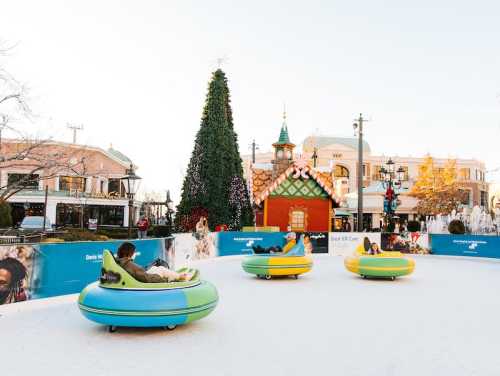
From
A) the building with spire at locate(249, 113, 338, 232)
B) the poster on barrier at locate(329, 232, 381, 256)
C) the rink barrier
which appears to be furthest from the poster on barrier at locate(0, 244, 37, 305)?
the building with spire at locate(249, 113, 338, 232)

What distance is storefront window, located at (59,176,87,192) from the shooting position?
150ft

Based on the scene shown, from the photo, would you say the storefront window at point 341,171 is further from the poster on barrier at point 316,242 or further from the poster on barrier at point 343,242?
the poster on barrier at point 316,242

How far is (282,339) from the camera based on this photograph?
715 centimetres

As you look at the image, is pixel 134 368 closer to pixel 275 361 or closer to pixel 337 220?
pixel 275 361

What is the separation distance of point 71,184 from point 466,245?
36.1 m

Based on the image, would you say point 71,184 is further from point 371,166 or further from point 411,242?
point 371,166

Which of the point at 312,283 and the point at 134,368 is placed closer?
the point at 134,368

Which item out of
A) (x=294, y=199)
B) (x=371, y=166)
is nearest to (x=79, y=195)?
(x=294, y=199)

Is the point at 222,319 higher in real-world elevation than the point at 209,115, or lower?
lower

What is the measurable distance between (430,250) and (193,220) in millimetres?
12834

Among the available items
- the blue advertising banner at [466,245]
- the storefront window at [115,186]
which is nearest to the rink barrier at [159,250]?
the blue advertising banner at [466,245]

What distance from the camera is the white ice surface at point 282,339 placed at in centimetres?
575

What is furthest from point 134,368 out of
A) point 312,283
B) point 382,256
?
point 382,256

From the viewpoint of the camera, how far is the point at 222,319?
334 inches
